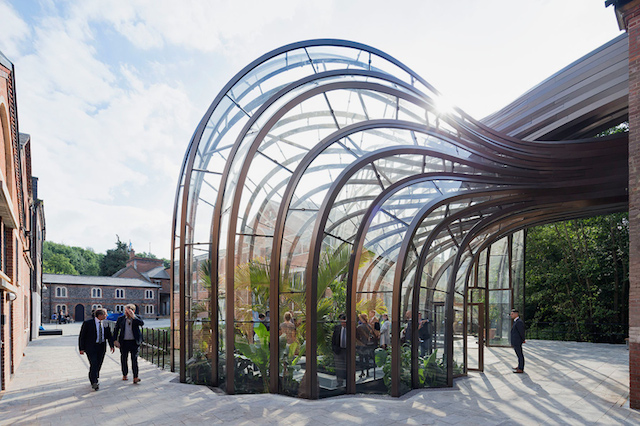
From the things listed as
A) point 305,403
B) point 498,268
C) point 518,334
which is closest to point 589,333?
point 498,268

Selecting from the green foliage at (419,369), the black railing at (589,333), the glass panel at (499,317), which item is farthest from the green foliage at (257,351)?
the black railing at (589,333)

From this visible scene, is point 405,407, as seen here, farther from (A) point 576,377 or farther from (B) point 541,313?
(B) point 541,313

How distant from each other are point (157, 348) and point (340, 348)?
265 inches

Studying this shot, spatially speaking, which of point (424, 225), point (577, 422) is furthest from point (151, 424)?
point (424, 225)

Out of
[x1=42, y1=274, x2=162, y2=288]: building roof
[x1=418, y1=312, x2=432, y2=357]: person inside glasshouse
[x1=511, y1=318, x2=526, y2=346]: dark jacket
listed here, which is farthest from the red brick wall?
[x1=42, y1=274, x2=162, y2=288]: building roof

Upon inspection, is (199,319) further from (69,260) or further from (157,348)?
(69,260)

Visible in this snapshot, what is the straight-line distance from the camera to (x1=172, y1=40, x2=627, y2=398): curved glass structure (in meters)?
9.60

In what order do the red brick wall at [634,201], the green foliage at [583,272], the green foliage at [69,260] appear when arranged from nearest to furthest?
1. the red brick wall at [634,201]
2. the green foliage at [583,272]
3. the green foliage at [69,260]

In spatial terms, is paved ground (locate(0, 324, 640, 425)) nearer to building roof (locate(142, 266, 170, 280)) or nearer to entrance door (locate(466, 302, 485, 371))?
entrance door (locate(466, 302, 485, 371))

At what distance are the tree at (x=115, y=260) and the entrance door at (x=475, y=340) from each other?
7534cm

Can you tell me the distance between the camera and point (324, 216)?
930 centimetres

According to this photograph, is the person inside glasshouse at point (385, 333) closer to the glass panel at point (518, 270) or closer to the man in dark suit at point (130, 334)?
the man in dark suit at point (130, 334)

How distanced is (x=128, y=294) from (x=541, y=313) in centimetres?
4840

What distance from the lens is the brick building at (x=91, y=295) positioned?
52562mm
